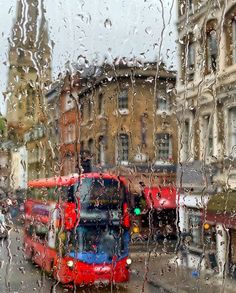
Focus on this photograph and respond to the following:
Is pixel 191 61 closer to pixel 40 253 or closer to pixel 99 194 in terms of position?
pixel 40 253

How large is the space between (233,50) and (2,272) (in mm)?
5417

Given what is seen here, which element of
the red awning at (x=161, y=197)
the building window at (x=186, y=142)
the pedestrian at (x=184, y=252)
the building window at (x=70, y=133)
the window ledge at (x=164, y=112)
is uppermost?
the window ledge at (x=164, y=112)

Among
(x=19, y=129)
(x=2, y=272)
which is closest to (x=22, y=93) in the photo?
(x=19, y=129)

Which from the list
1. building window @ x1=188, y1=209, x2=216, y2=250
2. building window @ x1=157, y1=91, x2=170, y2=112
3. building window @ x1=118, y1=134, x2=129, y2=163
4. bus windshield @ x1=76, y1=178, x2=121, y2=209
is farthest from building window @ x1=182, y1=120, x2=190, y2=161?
bus windshield @ x1=76, y1=178, x2=121, y2=209

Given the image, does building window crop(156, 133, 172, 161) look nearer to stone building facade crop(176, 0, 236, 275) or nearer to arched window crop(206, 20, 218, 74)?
stone building facade crop(176, 0, 236, 275)

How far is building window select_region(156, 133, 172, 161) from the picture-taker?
610 inches

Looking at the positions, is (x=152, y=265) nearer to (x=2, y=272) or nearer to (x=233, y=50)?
(x=2, y=272)

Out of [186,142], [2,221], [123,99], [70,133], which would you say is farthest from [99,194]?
[123,99]

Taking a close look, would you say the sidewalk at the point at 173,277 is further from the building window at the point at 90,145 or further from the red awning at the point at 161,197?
the building window at the point at 90,145

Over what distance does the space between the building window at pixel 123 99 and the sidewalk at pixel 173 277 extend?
4991 millimetres

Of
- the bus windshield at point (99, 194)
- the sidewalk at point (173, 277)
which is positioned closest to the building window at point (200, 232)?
the sidewalk at point (173, 277)

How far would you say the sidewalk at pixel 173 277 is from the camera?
28.8ft

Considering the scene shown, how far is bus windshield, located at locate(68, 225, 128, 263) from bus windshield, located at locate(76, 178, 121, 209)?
15.1 inches

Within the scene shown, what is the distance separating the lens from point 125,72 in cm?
1527
